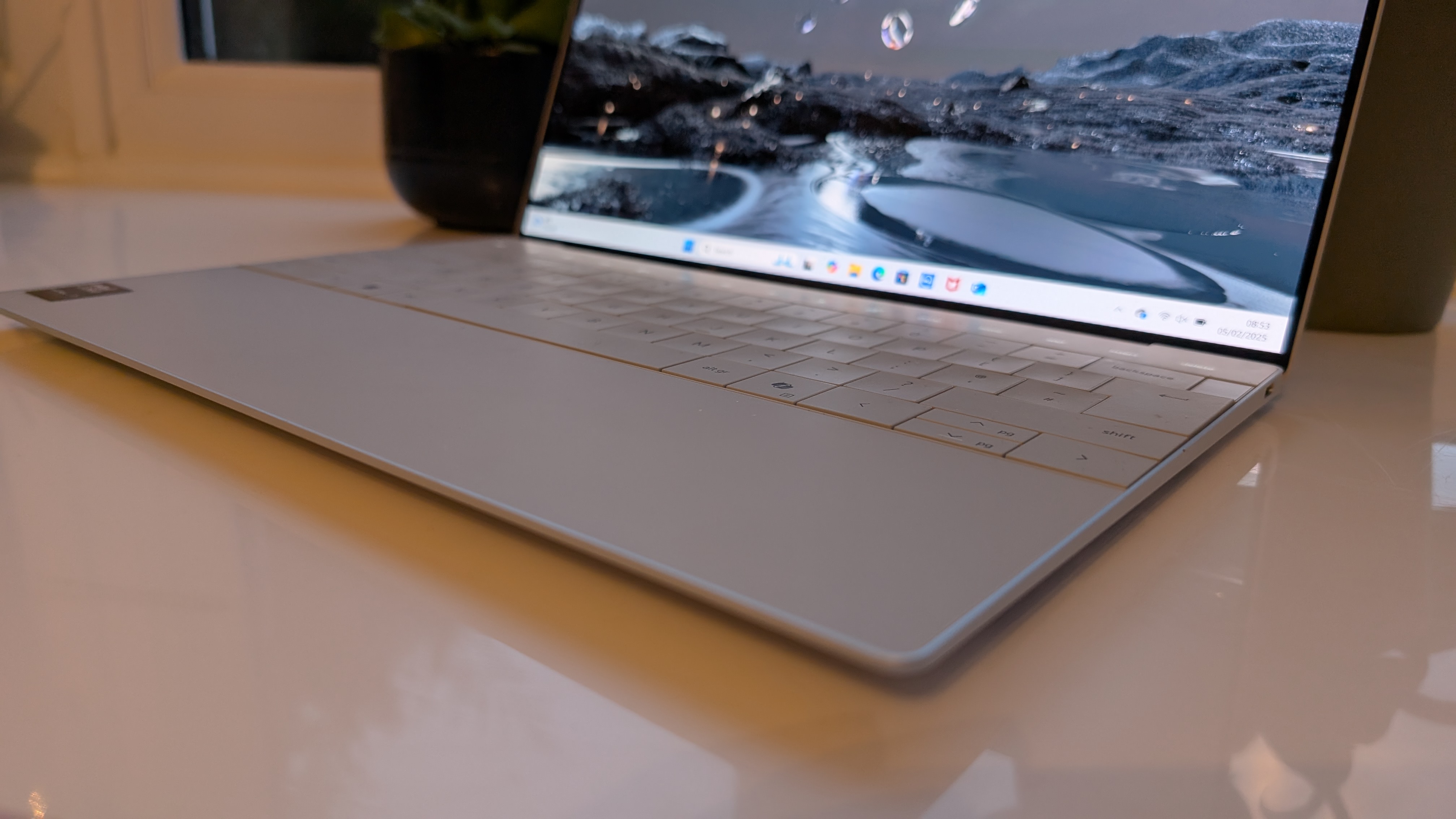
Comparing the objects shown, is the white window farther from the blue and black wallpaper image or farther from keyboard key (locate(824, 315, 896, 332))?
keyboard key (locate(824, 315, 896, 332))

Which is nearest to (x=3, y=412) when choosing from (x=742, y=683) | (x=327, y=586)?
(x=327, y=586)

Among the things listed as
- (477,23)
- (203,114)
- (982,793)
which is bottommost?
(982,793)

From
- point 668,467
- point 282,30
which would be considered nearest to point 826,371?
point 668,467

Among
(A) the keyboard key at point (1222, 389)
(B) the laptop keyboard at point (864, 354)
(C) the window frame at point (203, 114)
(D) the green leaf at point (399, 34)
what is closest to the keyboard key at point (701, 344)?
(B) the laptop keyboard at point (864, 354)

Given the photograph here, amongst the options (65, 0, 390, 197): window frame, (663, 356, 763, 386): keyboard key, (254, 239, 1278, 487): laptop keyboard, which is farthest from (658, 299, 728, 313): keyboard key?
(65, 0, 390, 197): window frame

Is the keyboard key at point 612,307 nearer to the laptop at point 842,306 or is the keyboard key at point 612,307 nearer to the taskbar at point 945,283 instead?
the laptop at point 842,306

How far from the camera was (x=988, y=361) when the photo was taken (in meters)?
0.44

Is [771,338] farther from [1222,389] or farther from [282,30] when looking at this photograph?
[282,30]

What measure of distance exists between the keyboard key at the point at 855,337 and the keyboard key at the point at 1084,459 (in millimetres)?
148

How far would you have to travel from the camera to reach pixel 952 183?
22.1 inches

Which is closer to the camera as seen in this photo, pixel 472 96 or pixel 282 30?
pixel 472 96

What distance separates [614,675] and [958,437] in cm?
17

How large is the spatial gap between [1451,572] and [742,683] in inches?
9.3

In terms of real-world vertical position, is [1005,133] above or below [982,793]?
above
